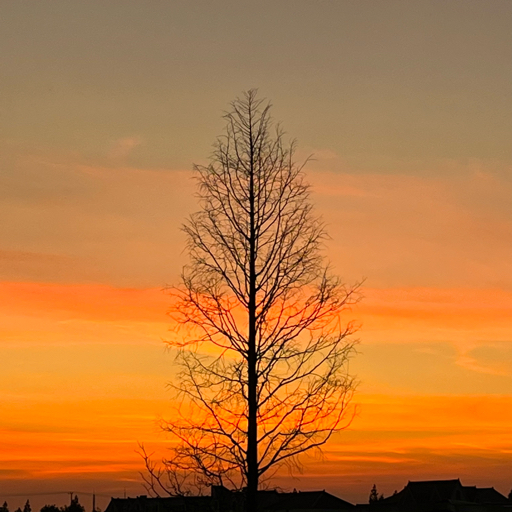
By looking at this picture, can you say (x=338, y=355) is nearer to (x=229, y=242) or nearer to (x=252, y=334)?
(x=252, y=334)

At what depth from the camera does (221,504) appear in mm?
17828

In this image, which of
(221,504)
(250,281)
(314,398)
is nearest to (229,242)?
(250,281)

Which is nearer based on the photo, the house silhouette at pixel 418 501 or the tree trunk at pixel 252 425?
the tree trunk at pixel 252 425

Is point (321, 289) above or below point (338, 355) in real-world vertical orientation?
above

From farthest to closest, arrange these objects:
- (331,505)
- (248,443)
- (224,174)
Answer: (331,505) → (224,174) → (248,443)

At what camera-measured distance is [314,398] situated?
57.2 feet

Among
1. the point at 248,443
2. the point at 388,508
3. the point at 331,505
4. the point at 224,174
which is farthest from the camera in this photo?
the point at 331,505

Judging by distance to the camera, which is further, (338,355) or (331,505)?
(331,505)

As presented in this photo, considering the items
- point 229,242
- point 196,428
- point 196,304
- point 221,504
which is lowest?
point 221,504

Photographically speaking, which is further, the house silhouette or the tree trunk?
the house silhouette

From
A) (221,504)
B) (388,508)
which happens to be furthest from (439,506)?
(221,504)

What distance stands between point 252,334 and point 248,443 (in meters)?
2.04

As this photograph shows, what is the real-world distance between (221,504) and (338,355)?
3686mm

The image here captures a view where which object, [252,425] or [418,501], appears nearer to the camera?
[252,425]
